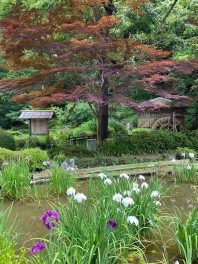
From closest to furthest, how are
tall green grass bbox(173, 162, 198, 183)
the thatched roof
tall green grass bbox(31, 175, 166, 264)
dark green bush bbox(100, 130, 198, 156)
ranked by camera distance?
tall green grass bbox(31, 175, 166, 264) → tall green grass bbox(173, 162, 198, 183) → dark green bush bbox(100, 130, 198, 156) → the thatched roof

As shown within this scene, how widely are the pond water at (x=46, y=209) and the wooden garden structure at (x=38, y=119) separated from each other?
716 centimetres

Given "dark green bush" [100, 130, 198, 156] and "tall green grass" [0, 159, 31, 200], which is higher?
"tall green grass" [0, 159, 31, 200]

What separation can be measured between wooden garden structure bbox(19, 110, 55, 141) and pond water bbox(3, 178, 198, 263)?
7.16m

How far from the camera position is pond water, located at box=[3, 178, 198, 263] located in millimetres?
2219

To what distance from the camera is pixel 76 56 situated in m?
7.46

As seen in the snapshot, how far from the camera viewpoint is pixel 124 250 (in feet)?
6.25

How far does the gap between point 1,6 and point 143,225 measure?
933 centimetres

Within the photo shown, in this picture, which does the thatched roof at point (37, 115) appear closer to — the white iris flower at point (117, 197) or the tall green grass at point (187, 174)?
the tall green grass at point (187, 174)

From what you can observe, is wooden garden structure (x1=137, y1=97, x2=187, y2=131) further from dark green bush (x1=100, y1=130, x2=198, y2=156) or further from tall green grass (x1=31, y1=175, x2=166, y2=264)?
tall green grass (x1=31, y1=175, x2=166, y2=264)

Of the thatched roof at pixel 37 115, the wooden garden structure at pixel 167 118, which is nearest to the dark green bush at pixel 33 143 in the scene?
the thatched roof at pixel 37 115

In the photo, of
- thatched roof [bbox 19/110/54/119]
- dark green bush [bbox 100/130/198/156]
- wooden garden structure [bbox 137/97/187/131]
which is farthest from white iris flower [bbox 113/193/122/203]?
wooden garden structure [bbox 137/97/187/131]

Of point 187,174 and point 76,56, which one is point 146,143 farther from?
point 187,174

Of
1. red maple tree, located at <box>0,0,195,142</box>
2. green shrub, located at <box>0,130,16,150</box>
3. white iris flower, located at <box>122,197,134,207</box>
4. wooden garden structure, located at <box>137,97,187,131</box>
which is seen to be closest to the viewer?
white iris flower, located at <box>122,197,134,207</box>

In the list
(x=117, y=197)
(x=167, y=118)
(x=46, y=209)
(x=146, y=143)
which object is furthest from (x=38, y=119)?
(x=117, y=197)
